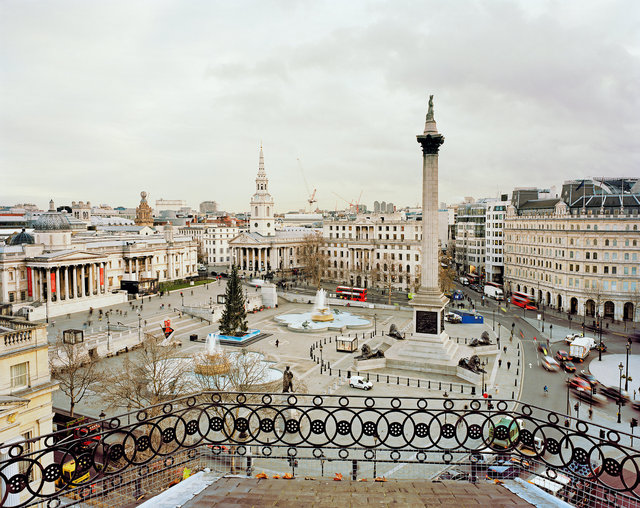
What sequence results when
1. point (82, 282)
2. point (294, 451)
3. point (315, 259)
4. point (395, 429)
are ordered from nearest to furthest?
point (395, 429), point (294, 451), point (82, 282), point (315, 259)

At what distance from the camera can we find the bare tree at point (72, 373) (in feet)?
88.2

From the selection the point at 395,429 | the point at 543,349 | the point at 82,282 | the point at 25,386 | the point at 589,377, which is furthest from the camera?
the point at 82,282

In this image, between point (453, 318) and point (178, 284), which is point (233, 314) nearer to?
point (453, 318)

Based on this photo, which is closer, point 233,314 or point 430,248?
point 430,248

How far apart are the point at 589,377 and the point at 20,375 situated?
35248 mm

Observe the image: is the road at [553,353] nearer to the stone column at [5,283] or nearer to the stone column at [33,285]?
the stone column at [33,285]

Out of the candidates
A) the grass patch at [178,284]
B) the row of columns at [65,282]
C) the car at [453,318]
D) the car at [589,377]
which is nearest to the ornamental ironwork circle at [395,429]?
the car at [589,377]

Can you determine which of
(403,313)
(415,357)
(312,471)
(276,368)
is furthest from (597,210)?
(312,471)

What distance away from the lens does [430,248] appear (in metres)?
39.4

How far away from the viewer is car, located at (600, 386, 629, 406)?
2956 centimetres

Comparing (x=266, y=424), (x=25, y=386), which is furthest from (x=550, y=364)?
(x=25, y=386)

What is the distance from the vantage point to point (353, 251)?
86.2 metres

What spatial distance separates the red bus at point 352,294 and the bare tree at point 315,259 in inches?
458

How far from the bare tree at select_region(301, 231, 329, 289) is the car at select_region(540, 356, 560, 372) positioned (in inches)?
1814
